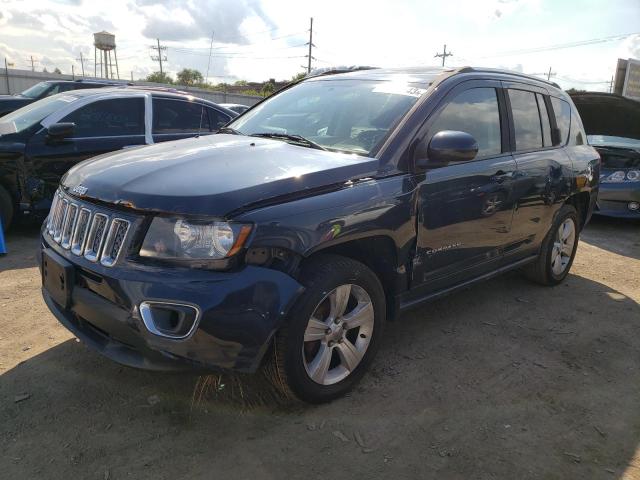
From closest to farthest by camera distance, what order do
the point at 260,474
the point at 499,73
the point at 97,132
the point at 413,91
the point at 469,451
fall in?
the point at 260,474 → the point at 469,451 → the point at 413,91 → the point at 499,73 → the point at 97,132

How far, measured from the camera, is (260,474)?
233 cm

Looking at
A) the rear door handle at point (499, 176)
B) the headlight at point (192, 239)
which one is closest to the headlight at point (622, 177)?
the rear door handle at point (499, 176)

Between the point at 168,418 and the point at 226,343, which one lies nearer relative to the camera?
the point at 226,343

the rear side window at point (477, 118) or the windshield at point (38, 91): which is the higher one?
the windshield at point (38, 91)

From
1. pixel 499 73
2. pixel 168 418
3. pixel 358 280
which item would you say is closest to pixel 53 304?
pixel 168 418

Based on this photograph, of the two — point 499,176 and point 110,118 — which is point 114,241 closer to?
point 499,176

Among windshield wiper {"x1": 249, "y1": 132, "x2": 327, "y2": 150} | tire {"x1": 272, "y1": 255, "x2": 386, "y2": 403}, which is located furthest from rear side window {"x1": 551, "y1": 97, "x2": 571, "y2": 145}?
tire {"x1": 272, "y1": 255, "x2": 386, "y2": 403}

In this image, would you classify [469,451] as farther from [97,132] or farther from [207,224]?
[97,132]

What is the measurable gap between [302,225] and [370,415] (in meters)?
1.12

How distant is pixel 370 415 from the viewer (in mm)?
2816

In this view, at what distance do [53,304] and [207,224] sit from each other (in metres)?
1.19

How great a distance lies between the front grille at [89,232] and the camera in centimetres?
244

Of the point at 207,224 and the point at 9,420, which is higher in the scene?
the point at 207,224

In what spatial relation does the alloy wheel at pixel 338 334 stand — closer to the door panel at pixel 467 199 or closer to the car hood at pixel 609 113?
the door panel at pixel 467 199
